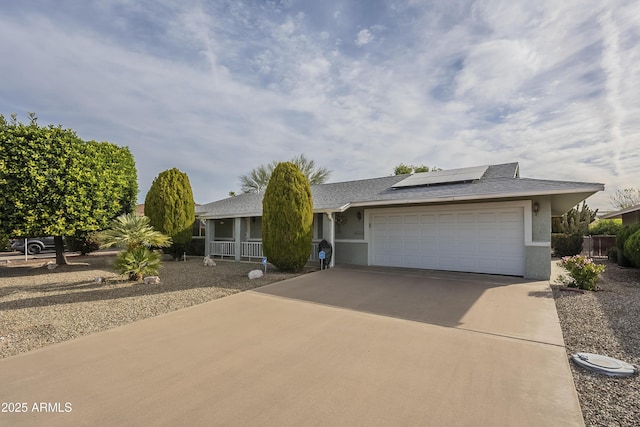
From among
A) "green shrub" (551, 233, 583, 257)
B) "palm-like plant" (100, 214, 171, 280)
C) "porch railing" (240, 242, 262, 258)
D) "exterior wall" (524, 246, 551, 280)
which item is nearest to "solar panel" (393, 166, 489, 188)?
"exterior wall" (524, 246, 551, 280)

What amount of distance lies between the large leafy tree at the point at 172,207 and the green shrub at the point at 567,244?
64.7 ft

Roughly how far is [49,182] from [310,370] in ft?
35.9

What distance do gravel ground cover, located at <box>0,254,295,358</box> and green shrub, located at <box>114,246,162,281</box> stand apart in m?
0.41

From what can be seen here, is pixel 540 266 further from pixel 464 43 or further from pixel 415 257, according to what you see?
→ pixel 464 43

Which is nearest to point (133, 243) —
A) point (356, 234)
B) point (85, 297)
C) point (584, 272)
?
point (85, 297)

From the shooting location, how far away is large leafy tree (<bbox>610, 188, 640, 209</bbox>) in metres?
30.8

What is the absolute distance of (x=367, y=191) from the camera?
12.2m

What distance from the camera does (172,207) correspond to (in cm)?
1432

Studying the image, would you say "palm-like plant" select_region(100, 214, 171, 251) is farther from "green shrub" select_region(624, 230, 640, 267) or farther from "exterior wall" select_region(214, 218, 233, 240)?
"green shrub" select_region(624, 230, 640, 267)

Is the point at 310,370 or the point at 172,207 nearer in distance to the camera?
the point at 310,370

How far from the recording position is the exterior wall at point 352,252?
38.5 ft

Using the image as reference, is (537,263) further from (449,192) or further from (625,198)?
(625,198)

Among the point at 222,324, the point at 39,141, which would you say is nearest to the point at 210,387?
the point at 222,324

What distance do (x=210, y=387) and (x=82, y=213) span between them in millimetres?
10107
